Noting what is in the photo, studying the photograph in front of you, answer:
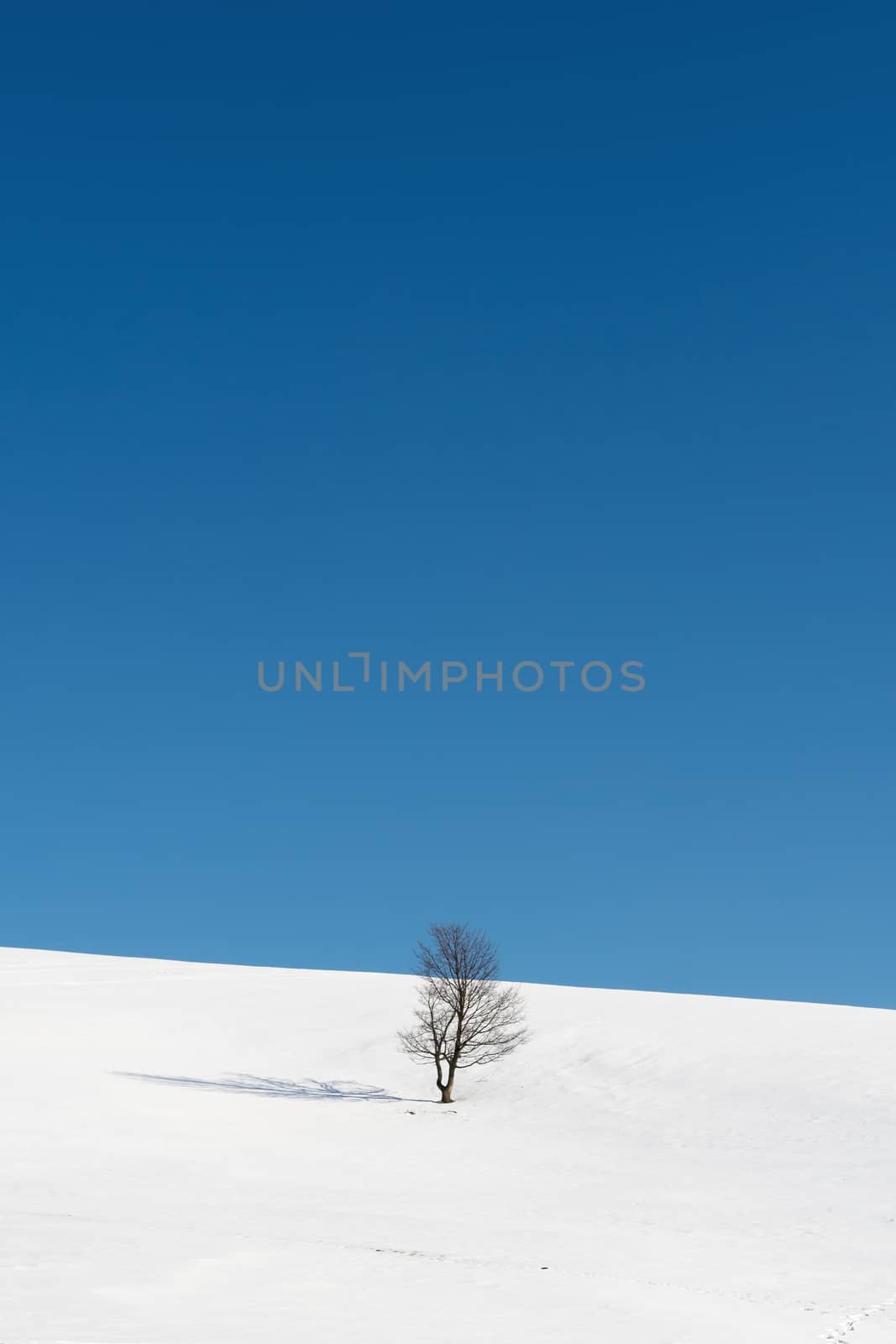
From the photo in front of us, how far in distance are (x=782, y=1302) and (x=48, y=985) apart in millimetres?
46564

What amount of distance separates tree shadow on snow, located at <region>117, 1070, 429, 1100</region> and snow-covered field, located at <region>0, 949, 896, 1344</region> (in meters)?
0.18

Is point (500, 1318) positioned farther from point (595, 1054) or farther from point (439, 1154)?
point (595, 1054)

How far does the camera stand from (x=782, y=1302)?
18.4 meters

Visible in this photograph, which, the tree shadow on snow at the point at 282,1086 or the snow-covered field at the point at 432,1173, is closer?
the snow-covered field at the point at 432,1173

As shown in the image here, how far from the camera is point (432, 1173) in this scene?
29.5 m

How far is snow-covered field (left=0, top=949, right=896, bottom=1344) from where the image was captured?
1661cm

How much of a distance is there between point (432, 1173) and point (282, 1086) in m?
13.8

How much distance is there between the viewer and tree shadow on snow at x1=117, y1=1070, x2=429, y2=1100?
40.8 metres

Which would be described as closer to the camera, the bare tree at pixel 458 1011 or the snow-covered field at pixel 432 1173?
the snow-covered field at pixel 432 1173

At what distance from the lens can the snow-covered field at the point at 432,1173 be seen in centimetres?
1661

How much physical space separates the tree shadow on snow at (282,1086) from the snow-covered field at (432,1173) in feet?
0.59

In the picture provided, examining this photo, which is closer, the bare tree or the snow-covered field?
the snow-covered field

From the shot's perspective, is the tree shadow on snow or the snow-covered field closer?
the snow-covered field

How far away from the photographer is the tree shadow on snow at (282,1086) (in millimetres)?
40750
